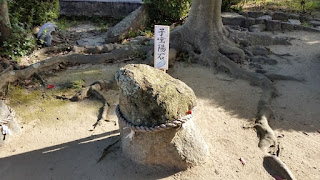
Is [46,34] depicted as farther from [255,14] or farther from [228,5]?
[255,14]

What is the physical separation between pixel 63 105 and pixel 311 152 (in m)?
3.82

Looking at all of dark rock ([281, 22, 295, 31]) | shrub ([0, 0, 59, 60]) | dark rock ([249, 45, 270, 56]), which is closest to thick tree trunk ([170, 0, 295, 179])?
dark rock ([249, 45, 270, 56])

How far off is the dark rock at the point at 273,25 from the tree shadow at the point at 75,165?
7560mm

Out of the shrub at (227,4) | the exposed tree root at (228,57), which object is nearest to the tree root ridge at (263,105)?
the exposed tree root at (228,57)

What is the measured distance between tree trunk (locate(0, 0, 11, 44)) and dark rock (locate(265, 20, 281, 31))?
7536mm

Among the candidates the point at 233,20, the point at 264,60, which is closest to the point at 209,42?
the point at 264,60

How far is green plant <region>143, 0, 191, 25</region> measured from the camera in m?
9.06

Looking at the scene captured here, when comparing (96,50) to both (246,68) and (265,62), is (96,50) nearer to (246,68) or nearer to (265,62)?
(246,68)

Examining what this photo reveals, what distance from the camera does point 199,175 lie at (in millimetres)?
3457

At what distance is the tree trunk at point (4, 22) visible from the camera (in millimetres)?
6430

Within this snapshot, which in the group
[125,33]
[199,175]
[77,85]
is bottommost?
[199,175]

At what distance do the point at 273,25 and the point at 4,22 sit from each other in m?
7.76

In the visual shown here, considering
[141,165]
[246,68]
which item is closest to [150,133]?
[141,165]

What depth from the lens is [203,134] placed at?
4281 millimetres
